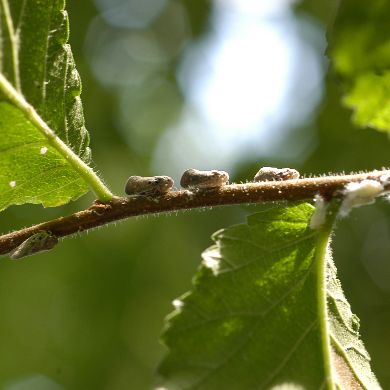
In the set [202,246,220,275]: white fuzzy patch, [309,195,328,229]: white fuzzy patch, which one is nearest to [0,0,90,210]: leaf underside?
[202,246,220,275]: white fuzzy patch

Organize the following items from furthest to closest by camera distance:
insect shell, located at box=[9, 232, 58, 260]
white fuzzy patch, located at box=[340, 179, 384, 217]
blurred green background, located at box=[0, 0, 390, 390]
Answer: blurred green background, located at box=[0, 0, 390, 390]
insect shell, located at box=[9, 232, 58, 260]
white fuzzy patch, located at box=[340, 179, 384, 217]

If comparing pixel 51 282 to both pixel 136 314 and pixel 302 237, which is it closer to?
pixel 136 314

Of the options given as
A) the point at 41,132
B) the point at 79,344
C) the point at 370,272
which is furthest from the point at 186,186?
the point at 370,272

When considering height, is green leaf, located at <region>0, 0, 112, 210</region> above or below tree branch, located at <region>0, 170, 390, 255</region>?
above

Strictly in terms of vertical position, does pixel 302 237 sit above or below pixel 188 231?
above

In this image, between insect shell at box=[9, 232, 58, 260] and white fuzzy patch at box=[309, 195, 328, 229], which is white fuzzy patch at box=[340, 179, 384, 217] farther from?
insect shell at box=[9, 232, 58, 260]

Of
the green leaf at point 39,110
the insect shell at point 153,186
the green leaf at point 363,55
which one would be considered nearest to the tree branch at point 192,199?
the insect shell at point 153,186

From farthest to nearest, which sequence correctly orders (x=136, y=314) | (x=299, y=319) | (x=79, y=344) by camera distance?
(x=136, y=314) → (x=79, y=344) → (x=299, y=319)

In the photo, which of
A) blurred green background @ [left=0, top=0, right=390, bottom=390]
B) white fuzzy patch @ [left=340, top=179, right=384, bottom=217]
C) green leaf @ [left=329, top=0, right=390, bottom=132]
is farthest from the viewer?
blurred green background @ [left=0, top=0, right=390, bottom=390]
